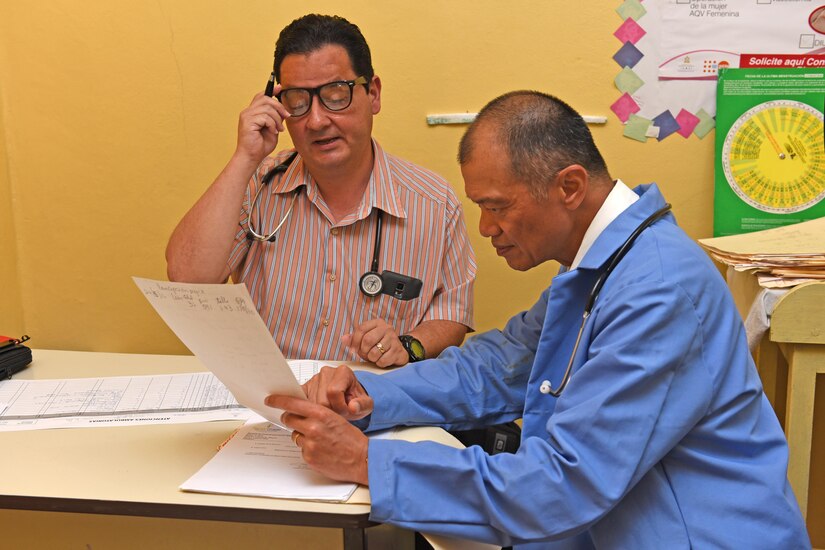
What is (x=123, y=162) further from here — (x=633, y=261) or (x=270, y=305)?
(x=633, y=261)

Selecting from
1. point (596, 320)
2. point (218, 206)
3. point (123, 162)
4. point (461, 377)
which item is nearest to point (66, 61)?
point (123, 162)

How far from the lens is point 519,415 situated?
155cm

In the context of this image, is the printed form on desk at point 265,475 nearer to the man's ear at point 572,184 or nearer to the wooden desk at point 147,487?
the wooden desk at point 147,487

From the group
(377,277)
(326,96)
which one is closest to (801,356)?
(377,277)

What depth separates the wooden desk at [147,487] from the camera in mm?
1131

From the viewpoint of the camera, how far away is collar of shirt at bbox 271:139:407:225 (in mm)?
1981

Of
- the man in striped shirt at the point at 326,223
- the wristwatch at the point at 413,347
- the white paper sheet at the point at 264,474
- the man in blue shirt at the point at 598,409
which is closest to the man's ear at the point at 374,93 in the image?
the man in striped shirt at the point at 326,223

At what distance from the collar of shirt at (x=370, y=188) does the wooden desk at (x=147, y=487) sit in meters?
0.54

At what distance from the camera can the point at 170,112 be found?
2564 millimetres

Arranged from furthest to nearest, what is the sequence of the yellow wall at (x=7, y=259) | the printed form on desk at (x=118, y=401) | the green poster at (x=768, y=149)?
the yellow wall at (x=7, y=259) < the green poster at (x=768, y=149) < the printed form on desk at (x=118, y=401)

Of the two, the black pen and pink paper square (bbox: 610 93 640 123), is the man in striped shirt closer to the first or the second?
the black pen

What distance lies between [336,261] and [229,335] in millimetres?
860

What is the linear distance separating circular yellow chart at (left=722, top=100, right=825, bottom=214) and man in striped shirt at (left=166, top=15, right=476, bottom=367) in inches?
36.1

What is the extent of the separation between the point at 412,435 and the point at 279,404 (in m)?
0.29
